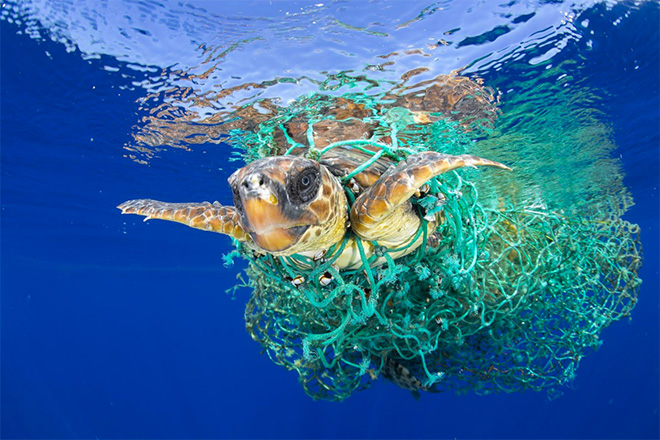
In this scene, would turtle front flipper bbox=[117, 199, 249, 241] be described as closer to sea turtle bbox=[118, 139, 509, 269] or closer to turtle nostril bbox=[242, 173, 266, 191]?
sea turtle bbox=[118, 139, 509, 269]

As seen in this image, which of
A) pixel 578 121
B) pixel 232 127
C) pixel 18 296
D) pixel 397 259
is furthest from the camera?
pixel 18 296

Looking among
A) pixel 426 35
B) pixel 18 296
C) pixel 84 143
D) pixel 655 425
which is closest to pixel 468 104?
pixel 426 35

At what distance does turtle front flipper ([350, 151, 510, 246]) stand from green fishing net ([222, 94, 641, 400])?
19 centimetres

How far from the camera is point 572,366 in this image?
3941 millimetres

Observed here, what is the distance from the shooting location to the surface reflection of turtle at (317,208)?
181cm

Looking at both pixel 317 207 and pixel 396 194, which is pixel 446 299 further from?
pixel 317 207

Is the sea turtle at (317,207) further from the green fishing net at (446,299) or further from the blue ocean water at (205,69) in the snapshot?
the blue ocean water at (205,69)

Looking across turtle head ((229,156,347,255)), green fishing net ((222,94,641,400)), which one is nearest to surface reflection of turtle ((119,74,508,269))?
turtle head ((229,156,347,255))

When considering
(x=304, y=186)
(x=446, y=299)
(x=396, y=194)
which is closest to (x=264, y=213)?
(x=304, y=186)

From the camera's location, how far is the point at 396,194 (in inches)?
77.2

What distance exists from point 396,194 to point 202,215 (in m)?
1.50

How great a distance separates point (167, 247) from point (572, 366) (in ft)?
71.7

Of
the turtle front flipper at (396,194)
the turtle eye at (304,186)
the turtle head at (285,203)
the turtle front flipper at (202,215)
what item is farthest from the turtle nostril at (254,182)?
the turtle front flipper at (202,215)

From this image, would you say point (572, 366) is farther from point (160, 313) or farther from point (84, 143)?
point (160, 313)
